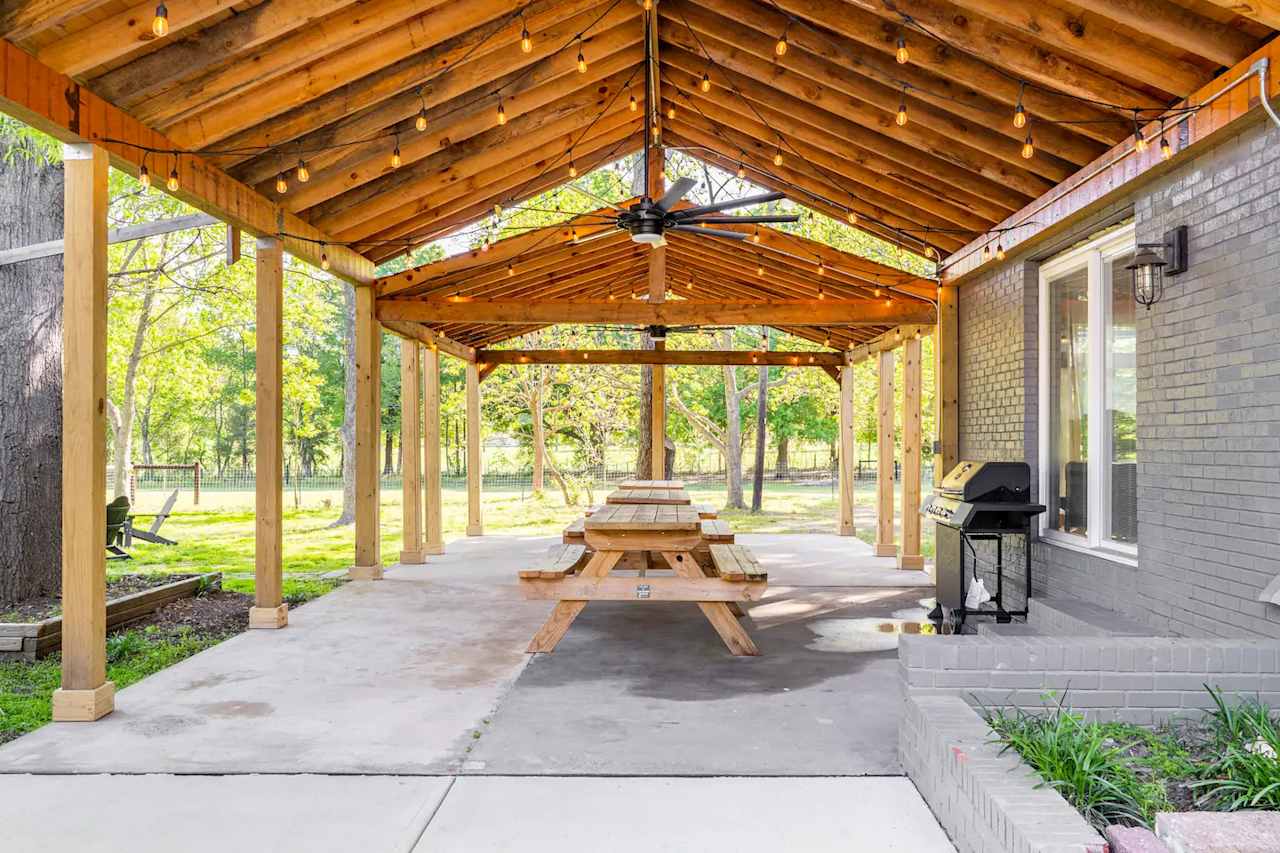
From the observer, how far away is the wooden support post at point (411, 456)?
9734 millimetres

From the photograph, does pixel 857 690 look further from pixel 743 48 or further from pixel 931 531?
pixel 931 531

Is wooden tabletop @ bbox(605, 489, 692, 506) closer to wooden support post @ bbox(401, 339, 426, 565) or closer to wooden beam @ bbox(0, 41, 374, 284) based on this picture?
wooden support post @ bbox(401, 339, 426, 565)

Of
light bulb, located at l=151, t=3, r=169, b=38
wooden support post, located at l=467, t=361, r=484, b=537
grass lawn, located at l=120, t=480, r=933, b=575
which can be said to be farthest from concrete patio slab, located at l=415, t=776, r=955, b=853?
wooden support post, located at l=467, t=361, r=484, b=537

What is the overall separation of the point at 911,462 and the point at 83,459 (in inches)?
295

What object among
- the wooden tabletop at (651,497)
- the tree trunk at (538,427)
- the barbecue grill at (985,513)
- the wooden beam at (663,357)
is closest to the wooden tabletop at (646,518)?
the wooden tabletop at (651,497)

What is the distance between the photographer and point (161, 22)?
3.80 meters

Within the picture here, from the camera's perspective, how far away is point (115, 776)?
3.44m

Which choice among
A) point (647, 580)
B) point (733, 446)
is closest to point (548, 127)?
point (647, 580)

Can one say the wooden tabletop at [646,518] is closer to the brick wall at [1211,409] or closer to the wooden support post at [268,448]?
the wooden support post at [268,448]

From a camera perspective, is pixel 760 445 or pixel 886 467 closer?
pixel 886 467

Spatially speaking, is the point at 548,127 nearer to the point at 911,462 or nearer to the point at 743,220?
the point at 743,220

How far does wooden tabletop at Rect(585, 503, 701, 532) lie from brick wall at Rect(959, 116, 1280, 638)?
96.4 inches

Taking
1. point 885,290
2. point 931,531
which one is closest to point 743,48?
point 885,290

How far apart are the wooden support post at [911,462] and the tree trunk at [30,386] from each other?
747cm
